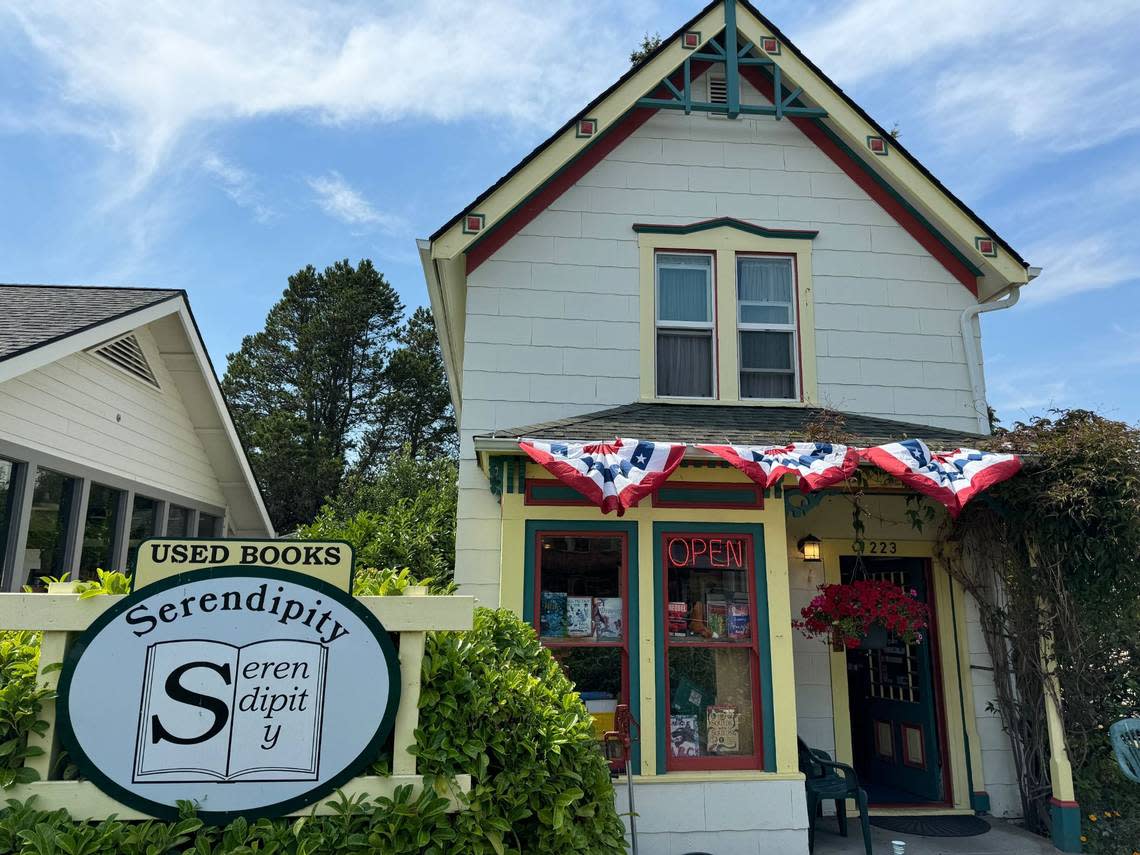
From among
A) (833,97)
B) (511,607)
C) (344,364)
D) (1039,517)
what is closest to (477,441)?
(511,607)

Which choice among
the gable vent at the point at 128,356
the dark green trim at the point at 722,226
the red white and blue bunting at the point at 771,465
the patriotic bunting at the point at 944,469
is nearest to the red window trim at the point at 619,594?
the red white and blue bunting at the point at 771,465

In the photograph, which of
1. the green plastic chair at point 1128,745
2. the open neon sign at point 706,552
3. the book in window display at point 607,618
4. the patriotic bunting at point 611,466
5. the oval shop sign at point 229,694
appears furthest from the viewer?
the open neon sign at point 706,552

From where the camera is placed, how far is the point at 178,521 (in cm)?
1141

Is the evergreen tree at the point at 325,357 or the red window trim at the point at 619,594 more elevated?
the evergreen tree at the point at 325,357

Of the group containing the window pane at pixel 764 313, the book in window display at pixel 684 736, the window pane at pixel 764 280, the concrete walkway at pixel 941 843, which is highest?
the window pane at pixel 764 280

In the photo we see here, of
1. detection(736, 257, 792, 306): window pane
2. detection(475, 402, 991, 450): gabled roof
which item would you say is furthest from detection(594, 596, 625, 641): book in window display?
detection(736, 257, 792, 306): window pane

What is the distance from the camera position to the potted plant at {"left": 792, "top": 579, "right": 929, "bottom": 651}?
6.73m

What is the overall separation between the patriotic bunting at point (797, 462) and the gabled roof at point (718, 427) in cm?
51

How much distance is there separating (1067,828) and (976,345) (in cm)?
445

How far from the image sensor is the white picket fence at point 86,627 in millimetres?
3311

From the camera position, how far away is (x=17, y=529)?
770 centimetres

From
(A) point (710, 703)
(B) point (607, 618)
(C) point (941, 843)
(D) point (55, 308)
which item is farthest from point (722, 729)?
(D) point (55, 308)

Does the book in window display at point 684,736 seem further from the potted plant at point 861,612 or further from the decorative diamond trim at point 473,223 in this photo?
the decorative diamond trim at point 473,223

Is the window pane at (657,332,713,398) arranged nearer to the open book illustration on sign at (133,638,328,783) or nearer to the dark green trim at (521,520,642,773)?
the dark green trim at (521,520,642,773)
